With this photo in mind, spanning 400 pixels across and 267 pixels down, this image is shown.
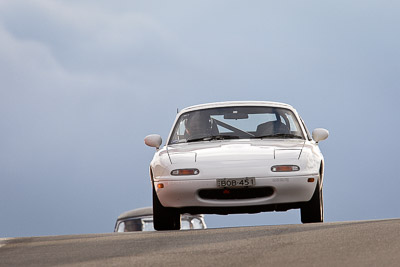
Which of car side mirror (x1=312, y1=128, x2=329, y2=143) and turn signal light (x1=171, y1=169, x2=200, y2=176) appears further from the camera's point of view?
car side mirror (x1=312, y1=128, x2=329, y2=143)

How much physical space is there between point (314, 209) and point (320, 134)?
5.44 ft

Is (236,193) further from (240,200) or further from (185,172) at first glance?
(185,172)

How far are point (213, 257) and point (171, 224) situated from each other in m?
4.06

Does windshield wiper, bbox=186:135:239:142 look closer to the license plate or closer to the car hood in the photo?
the car hood

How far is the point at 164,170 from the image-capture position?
10.2 m

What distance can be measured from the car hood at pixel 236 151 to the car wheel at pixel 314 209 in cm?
52

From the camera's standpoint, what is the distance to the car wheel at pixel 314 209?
33.4 ft

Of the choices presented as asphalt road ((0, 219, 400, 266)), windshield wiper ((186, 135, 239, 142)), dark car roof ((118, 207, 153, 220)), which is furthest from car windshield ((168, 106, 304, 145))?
dark car roof ((118, 207, 153, 220))

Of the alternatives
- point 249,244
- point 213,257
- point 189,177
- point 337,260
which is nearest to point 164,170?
point 189,177

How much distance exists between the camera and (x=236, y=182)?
386 inches

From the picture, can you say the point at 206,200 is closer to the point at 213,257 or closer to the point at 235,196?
the point at 235,196

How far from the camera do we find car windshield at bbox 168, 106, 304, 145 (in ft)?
37.1

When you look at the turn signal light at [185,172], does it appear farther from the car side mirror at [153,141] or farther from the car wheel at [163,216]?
the car side mirror at [153,141]

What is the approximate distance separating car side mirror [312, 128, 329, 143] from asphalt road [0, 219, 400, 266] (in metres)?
2.64
